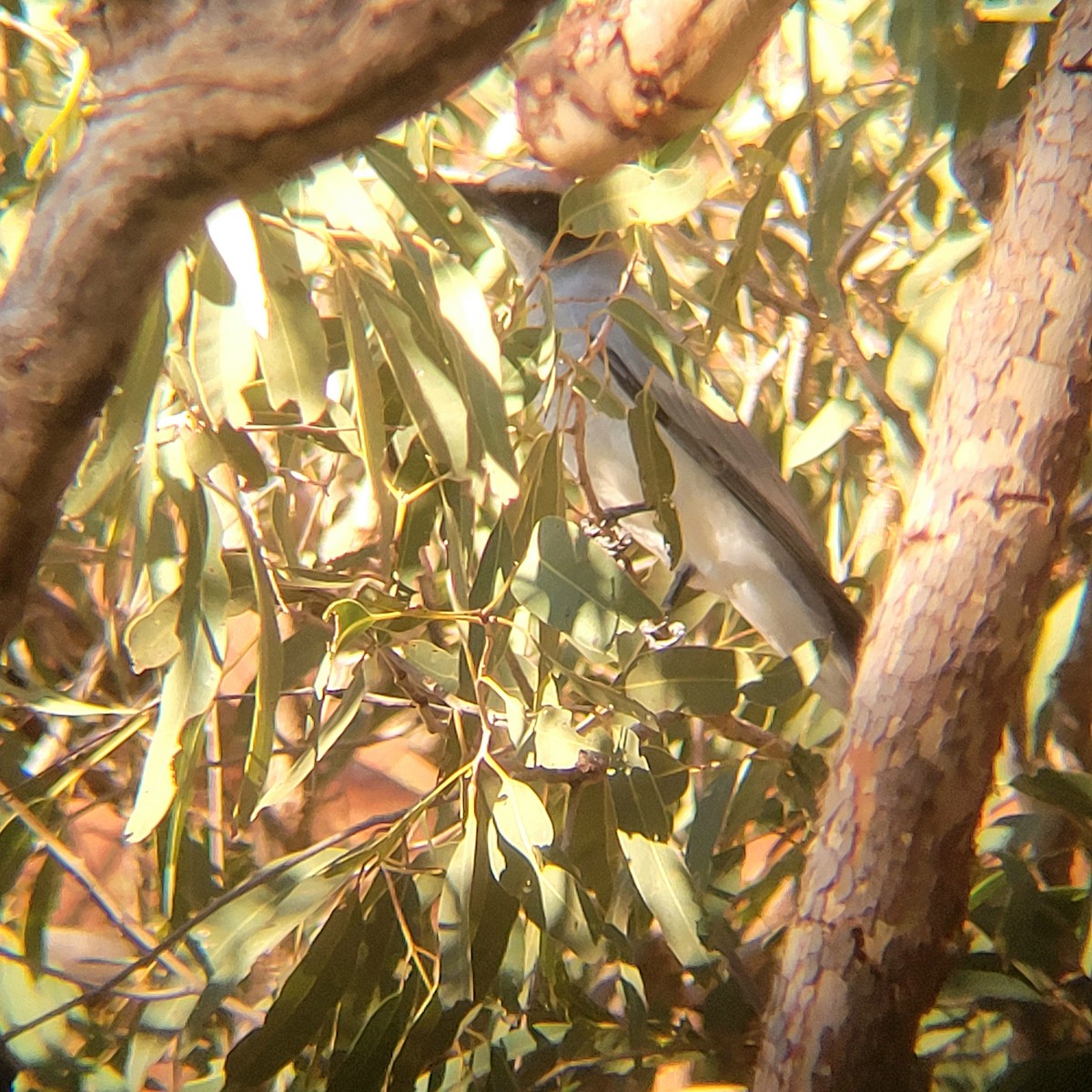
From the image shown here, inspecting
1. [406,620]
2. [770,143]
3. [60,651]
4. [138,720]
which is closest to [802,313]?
[770,143]

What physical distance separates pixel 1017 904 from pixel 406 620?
46 cm

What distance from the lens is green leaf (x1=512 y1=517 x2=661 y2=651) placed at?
28.9 inches

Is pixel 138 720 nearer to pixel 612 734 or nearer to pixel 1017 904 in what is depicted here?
pixel 612 734

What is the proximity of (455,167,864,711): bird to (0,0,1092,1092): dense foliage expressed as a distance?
7 centimetres

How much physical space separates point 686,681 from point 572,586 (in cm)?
13

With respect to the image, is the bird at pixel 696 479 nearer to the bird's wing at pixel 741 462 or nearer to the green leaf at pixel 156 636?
the bird's wing at pixel 741 462

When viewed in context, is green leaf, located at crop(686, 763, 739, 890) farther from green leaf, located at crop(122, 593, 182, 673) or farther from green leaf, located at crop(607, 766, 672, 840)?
green leaf, located at crop(122, 593, 182, 673)

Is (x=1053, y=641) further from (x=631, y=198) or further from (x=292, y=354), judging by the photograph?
(x=292, y=354)

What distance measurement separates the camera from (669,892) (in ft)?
2.59

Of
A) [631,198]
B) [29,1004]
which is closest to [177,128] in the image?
[631,198]

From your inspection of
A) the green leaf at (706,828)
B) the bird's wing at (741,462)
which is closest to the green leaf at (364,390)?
the green leaf at (706,828)

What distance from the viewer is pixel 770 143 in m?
0.87

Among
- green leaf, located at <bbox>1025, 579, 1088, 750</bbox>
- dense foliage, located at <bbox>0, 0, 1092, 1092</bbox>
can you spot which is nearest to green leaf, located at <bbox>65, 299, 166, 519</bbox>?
dense foliage, located at <bbox>0, 0, 1092, 1092</bbox>

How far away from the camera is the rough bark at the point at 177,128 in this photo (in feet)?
1.21
